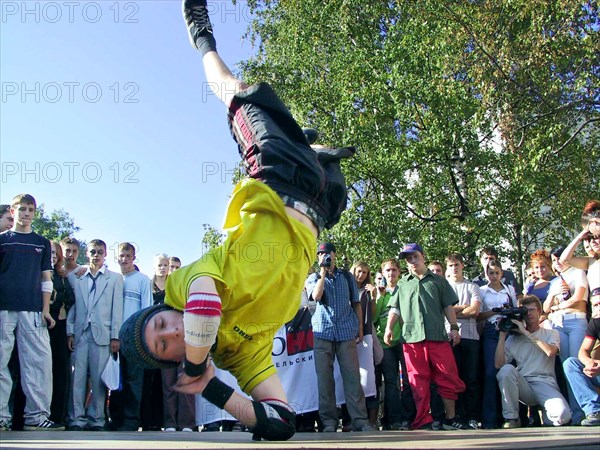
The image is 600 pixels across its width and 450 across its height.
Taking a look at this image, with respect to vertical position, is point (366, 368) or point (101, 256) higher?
point (101, 256)

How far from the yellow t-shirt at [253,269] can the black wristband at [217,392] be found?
0.73 feet

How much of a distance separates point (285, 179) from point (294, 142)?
294mm

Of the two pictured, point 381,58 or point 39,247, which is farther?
point 381,58

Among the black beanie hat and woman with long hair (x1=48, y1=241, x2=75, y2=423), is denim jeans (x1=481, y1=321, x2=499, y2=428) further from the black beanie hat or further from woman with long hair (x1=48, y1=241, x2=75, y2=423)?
the black beanie hat

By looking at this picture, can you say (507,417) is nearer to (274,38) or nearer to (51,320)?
(51,320)

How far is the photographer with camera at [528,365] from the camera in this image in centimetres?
704

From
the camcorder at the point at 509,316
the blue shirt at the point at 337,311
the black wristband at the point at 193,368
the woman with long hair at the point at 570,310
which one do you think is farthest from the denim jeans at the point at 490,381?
the black wristband at the point at 193,368

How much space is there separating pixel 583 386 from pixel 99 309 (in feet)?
16.2

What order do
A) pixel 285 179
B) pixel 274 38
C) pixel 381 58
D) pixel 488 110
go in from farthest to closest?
pixel 274 38 < pixel 381 58 < pixel 488 110 < pixel 285 179

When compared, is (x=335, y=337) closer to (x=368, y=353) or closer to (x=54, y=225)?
(x=368, y=353)

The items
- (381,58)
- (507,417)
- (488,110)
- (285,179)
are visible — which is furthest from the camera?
(381,58)

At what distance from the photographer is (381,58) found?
1689cm

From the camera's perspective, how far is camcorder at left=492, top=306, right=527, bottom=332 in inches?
287

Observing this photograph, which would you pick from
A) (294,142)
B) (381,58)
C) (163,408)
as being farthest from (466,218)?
(294,142)
